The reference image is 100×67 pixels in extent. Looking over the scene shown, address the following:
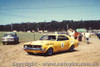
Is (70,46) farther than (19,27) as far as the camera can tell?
No

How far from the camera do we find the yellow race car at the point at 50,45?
970 centimetres

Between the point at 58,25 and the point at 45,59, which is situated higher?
the point at 58,25

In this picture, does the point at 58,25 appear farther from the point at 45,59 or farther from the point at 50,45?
the point at 45,59

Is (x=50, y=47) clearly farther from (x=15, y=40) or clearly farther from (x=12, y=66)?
(x=15, y=40)

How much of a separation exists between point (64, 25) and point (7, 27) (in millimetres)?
68516

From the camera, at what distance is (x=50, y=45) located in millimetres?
10047

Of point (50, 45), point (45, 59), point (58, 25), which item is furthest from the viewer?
point (58, 25)

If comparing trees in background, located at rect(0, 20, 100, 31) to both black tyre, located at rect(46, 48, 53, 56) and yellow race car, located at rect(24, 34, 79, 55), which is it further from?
black tyre, located at rect(46, 48, 53, 56)

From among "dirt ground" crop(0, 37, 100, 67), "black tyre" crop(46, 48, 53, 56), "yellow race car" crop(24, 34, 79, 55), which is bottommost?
"dirt ground" crop(0, 37, 100, 67)

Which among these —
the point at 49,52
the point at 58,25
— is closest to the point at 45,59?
the point at 49,52

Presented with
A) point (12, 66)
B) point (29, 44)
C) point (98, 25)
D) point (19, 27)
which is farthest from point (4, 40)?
point (19, 27)

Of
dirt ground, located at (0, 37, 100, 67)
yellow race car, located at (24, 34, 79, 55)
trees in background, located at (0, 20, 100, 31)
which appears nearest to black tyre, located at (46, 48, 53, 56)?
yellow race car, located at (24, 34, 79, 55)

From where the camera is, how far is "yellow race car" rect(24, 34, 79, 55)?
31.8 feet

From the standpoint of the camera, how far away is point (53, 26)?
176 meters
